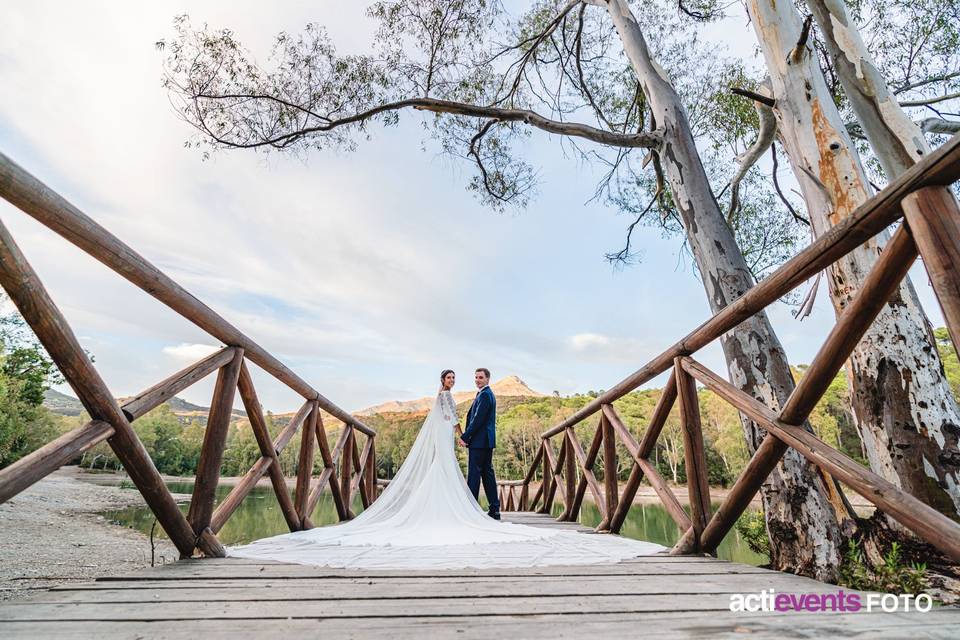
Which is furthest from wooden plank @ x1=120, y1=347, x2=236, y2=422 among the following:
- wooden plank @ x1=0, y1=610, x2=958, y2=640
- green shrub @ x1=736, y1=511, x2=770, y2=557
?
green shrub @ x1=736, y1=511, x2=770, y2=557

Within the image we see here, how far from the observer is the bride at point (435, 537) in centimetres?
192

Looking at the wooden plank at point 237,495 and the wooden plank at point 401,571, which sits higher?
the wooden plank at point 237,495

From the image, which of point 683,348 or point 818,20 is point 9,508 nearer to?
point 683,348

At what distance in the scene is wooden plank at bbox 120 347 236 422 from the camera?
150 cm

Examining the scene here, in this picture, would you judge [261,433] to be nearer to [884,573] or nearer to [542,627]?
[542,627]

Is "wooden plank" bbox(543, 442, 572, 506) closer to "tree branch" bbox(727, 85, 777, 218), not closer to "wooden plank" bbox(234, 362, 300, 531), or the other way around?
"wooden plank" bbox(234, 362, 300, 531)

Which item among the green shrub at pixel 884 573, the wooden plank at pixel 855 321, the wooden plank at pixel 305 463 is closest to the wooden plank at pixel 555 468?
the wooden plank at pixel 305 463

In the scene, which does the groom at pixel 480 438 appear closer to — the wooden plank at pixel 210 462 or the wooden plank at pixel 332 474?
the wooden plank at pixel 332 474

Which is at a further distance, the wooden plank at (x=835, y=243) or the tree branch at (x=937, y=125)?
the tree branch at (x=937, y=125)

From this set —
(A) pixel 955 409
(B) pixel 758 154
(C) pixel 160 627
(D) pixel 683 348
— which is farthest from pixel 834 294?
(C) pixel 160 627

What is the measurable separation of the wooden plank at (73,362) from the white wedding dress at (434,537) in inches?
22.4

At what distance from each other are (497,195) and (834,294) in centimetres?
515

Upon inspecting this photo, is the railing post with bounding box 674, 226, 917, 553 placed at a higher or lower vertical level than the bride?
higher

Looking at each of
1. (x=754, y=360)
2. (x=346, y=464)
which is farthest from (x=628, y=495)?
(x=346, y=464)
